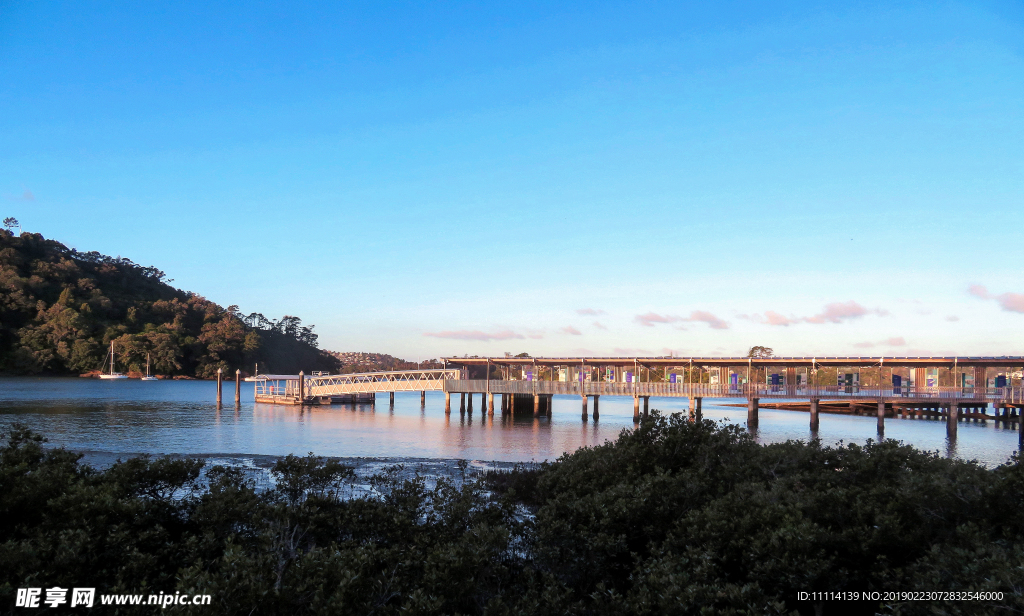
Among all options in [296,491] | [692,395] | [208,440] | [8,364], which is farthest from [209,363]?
[296,491]

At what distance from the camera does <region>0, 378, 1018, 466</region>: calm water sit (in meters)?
30.2

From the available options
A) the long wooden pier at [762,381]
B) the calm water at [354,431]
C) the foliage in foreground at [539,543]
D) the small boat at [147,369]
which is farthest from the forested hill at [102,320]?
the foliage in foreground at [539,543]

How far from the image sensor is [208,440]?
3344 cm

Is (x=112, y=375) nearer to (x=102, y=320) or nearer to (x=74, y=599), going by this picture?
(x=102, y=320)

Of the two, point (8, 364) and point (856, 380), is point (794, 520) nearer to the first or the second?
point (856, 380)

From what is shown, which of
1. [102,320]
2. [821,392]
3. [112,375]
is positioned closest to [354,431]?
[821,392]

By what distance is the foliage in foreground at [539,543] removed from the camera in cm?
538

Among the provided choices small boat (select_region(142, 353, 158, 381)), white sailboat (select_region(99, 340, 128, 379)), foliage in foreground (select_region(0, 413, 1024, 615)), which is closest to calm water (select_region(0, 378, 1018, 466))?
foliage in foreground (select_region(0, 413, 1024, 615))

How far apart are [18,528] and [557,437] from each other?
32.5 meters

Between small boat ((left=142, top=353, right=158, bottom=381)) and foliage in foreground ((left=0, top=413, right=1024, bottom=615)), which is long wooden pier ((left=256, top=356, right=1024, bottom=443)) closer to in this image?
foliage in foreground ((left=0, top=413, right=1024, bottom=615))

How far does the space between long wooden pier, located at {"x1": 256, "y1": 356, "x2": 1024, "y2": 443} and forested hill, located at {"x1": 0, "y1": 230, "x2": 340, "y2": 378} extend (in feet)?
234

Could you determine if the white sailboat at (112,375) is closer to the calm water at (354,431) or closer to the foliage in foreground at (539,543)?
the calm water at (354,431)

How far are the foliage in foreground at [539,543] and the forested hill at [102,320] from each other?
111040 millimetres

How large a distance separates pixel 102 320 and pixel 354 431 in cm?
9339
